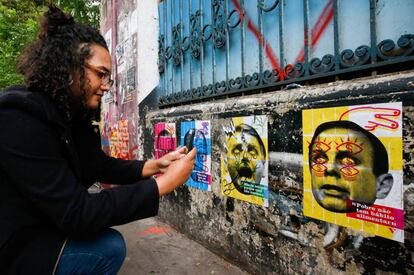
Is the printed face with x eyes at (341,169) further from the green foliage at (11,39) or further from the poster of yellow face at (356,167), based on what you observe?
the green foliage at (11,39)

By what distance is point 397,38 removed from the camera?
1460mm

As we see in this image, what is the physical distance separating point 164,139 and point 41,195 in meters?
2.09

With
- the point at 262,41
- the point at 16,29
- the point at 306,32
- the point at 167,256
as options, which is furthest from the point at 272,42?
the point at 16,29

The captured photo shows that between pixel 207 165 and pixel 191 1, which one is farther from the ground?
pixel 191 1

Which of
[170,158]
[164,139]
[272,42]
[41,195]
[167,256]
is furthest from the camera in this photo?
[164,139]

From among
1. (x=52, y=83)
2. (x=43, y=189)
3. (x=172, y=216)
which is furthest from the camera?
(x=172, y=216)

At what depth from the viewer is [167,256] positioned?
260 cm

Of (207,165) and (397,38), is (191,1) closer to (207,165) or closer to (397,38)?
(207,165)

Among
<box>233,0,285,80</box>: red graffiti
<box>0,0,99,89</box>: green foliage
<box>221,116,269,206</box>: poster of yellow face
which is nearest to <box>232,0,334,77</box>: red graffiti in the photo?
<box>233,0,285,80</box>: red graffiti

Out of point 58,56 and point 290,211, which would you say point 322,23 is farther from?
point 58,56

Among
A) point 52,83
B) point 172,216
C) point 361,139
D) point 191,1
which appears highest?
point 191,1

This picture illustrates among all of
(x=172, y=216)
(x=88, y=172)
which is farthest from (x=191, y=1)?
(x=172, y=216)

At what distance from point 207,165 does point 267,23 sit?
1.22m

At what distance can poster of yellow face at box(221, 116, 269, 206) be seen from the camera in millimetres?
2055
